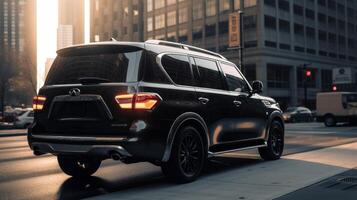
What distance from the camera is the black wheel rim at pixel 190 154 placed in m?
6.79

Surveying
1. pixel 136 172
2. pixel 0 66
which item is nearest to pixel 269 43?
pixel 0 66

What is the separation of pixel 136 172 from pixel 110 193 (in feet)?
6.56

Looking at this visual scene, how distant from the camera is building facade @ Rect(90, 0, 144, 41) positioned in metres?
83.2

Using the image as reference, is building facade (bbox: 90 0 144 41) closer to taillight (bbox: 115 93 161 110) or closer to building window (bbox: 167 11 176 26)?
building window (bbox: 167 11 176 26)

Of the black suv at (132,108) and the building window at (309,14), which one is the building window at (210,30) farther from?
the black suv at (132,108)

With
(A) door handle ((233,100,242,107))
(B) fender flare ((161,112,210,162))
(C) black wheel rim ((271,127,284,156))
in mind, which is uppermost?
(A) door handle ((233,100,242,107))

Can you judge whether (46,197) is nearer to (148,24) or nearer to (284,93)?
(284,93)

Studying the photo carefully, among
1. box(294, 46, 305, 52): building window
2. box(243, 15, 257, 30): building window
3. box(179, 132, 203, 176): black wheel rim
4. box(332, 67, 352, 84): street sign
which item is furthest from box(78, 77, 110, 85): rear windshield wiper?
box(332, 67, 352, 84): street sign

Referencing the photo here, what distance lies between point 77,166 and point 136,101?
2.24 metres

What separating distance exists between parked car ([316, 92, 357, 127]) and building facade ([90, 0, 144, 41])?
51.7 meters

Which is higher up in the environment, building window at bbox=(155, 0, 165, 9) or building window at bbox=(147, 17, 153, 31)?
building window at bbox=(155, 0, 165, 9)

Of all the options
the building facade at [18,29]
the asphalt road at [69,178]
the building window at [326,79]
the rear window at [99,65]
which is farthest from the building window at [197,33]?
the rear window at [99,65]

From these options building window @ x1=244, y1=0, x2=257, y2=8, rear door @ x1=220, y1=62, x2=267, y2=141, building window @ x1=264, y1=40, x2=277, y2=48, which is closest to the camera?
rear door @ x1=220, y1=62, x2=267, y2=141

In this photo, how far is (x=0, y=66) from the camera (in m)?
47.9
